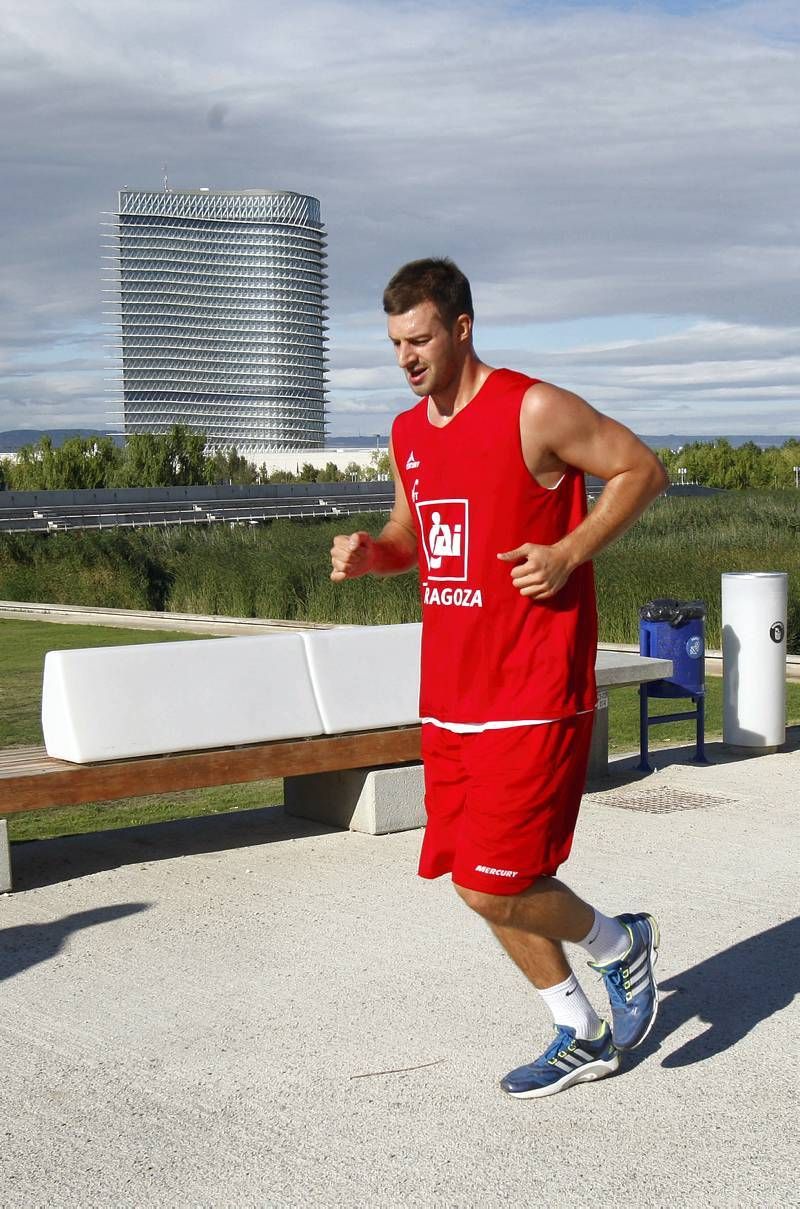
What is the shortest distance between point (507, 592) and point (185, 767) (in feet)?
9.26

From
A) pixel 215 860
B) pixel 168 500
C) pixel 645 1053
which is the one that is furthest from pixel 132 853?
pixel 168 500

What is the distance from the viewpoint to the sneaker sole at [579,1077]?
3.71 m

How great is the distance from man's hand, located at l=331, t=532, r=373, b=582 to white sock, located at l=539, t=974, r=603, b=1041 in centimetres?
119

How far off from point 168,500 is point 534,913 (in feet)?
244

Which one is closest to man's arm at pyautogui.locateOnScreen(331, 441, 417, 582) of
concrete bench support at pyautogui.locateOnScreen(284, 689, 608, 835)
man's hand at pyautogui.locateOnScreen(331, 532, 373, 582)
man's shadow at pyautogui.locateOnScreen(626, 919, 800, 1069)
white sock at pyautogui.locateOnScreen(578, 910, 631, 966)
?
man's hand at pyautogui.locateOnScreen(331, 532, 373, 582)

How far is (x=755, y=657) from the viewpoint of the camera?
8.49 m

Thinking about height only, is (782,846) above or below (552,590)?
below

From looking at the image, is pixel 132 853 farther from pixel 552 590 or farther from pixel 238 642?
pixel 552 590

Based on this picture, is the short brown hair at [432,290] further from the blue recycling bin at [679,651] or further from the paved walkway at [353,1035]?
the blue recycling bin at [679,651]

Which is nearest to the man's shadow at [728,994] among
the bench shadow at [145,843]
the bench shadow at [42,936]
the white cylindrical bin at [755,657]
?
the bench shadow at [42,936]

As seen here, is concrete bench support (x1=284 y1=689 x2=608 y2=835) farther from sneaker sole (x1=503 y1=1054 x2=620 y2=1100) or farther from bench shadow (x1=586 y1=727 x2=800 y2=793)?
sneaker sole (x1=503 y1=1054 x2=620 y2=1100)

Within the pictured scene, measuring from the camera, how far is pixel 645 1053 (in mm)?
4055

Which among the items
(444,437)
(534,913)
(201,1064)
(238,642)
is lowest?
(201,1064)

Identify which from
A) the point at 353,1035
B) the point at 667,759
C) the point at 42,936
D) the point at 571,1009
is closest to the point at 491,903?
the point at 571,1009
